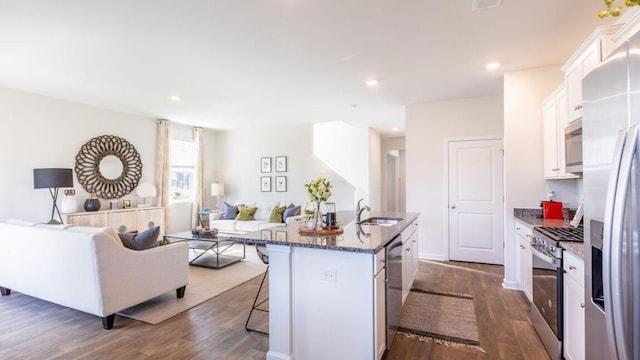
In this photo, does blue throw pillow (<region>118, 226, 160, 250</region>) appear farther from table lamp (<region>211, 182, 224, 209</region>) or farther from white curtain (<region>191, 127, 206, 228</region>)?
table lamp (<region>211, 182, 224, 209</region>)

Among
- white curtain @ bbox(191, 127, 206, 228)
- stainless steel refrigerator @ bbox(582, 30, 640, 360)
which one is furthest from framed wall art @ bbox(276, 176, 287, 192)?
stainless steel refrigerator @ bbox(582, 30, 640, 360)

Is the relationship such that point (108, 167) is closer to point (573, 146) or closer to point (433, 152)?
point (433, 152)

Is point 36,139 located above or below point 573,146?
above

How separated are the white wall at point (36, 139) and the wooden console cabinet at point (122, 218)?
0.41 m

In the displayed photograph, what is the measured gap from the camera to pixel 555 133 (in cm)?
324

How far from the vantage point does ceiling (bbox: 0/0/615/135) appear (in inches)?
96.8

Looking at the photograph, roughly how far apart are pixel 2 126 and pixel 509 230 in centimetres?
696

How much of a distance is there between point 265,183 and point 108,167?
328 centimetres

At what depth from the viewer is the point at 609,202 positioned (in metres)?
1.05

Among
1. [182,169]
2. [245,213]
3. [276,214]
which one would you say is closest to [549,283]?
[276,214]

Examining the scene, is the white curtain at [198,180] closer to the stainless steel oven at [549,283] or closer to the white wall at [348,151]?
the white wall at [348,151]

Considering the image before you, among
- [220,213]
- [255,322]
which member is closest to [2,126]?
[220,213]

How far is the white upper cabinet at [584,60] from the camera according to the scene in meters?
2.17

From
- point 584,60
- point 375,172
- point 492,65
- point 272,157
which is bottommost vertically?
point 375,172
